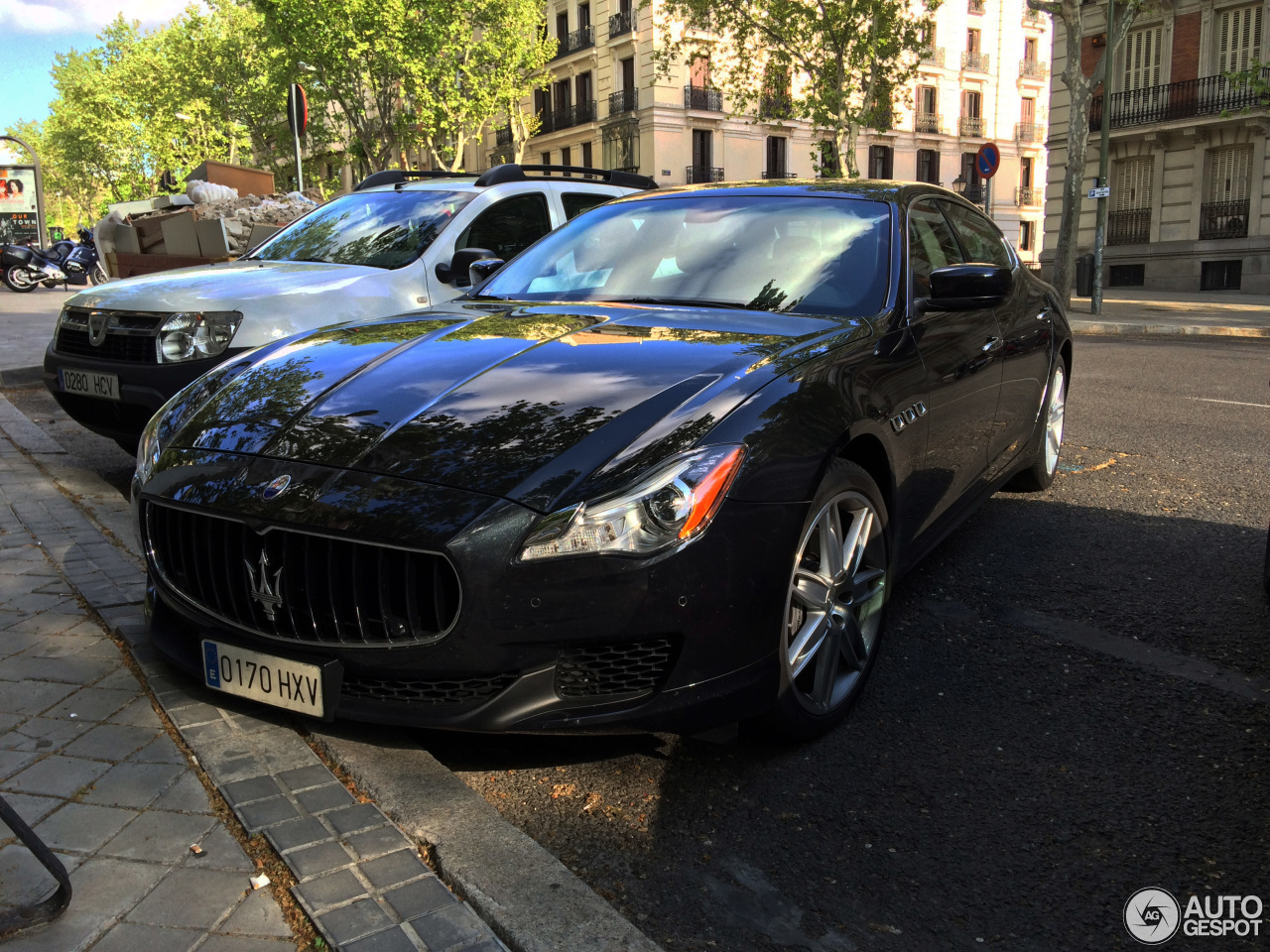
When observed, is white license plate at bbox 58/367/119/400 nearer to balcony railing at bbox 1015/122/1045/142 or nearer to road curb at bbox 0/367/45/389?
road curb at bbox 0/367/45/389

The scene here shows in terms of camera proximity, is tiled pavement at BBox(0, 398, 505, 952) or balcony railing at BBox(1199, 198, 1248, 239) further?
balcony railing at BBox(1199, 198, 1248, 239)

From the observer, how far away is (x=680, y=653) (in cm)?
238

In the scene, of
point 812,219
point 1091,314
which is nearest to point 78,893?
point 812,219

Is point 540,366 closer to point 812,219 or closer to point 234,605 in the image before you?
point 234,605

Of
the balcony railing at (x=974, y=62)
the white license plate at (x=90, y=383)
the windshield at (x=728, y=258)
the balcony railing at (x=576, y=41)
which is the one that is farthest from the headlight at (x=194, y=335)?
the balcony railing at (x=974, y=62)

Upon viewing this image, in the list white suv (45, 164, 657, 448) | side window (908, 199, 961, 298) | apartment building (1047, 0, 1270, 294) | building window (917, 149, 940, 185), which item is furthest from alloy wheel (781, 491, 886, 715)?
building window (917, 149, 940, 185)

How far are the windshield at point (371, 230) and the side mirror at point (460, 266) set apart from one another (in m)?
0.23

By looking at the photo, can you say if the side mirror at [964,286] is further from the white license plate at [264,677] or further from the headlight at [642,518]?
the white license plate at [264,677]

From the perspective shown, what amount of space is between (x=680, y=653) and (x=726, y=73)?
45987 mm

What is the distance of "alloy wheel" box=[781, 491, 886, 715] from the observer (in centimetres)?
273

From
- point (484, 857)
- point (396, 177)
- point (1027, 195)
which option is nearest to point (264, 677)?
point (484, 857)

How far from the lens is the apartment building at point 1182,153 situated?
28.2 metres

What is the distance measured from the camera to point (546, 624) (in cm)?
229

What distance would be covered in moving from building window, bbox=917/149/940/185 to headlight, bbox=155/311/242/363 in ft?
171
